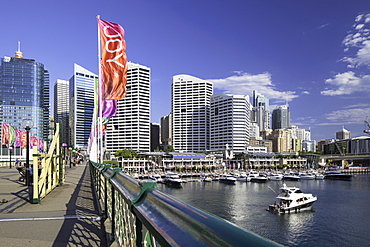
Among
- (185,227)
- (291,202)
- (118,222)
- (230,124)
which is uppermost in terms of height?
(230,124)

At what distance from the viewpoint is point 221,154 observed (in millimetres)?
139625

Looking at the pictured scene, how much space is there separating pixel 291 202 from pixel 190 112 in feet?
412

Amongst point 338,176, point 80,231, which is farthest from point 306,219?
point 338,176

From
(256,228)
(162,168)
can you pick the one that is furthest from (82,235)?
(162,168)

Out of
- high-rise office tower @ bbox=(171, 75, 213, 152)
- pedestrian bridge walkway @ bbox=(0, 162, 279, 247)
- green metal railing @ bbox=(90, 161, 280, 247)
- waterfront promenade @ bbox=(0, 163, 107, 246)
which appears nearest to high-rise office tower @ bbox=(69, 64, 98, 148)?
high-rise office tower @ bbox=(171, 75, 213, 152)

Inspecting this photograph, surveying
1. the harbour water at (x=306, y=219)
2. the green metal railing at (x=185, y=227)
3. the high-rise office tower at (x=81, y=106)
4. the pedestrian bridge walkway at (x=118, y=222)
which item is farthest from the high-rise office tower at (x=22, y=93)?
the green metal railing at (x=185, y=227)

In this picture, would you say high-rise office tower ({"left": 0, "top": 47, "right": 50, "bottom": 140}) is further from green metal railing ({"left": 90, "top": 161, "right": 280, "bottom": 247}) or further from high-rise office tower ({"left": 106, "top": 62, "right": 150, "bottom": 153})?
green metal railing ({"left": 90, "top": 161, "right": 280, "bottom": 247})

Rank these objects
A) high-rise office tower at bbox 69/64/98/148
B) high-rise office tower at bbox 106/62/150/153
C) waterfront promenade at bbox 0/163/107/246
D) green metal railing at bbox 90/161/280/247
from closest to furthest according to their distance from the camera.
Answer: green metal railing at bbox 90/161/280/247, waterfront promenade at bbox 0/163/107/246, high-rise office tower at bbox 106/62/150/153, high-rise office tower at bbox 69/64/98/148

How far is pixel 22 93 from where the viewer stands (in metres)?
128

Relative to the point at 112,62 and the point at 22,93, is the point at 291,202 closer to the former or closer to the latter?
the point at 112,62

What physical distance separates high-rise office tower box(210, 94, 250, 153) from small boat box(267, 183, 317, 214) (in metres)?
97.3

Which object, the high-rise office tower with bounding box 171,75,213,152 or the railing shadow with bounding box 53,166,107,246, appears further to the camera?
the high-rise office tower with bounding box 171,75,213,152

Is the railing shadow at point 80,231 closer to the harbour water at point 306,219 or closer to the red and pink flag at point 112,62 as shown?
the red and pink flag at point 112,62

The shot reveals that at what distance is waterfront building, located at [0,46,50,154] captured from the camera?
126 m
